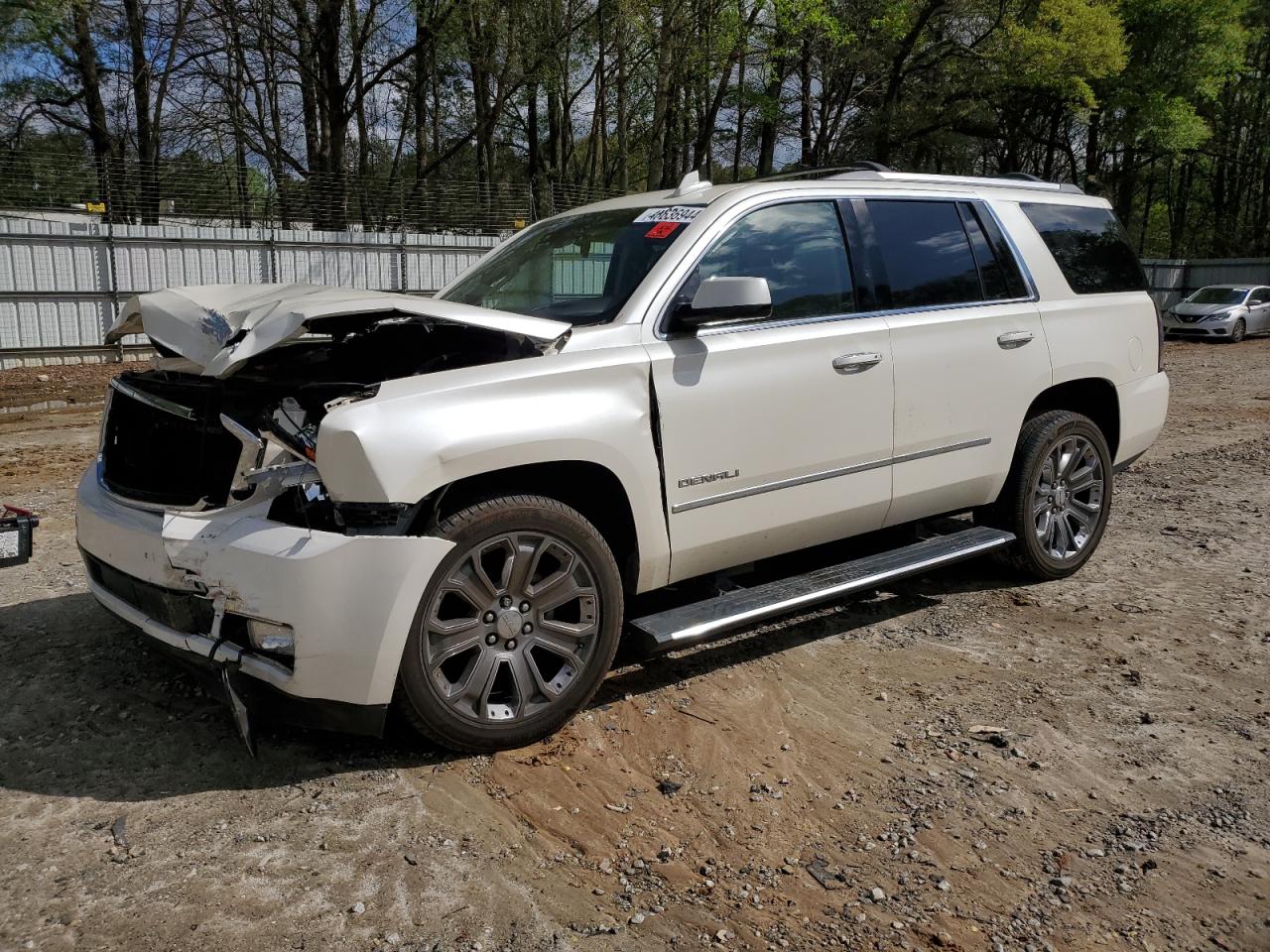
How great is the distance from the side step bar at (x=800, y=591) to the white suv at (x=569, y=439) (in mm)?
17

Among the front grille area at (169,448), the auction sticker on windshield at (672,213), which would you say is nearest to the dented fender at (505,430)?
the front grille area at (169,448)

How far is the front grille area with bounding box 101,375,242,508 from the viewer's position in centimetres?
335

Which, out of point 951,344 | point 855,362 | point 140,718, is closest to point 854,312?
point 855,362

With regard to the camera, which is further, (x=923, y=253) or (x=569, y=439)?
(x=923, y=253)

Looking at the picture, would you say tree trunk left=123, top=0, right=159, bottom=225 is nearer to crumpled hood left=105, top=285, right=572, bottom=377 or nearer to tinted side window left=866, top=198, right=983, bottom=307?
crumpled hood left=105, top=285, right=572, bottom=377

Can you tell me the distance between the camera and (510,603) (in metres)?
3.42

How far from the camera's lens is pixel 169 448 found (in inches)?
139

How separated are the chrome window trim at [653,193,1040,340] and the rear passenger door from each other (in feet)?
0.04

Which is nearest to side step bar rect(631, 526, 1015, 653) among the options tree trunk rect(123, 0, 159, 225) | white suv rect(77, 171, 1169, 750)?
white suv rect(77, 171, 1169, 750)

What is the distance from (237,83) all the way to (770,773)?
27.7 m

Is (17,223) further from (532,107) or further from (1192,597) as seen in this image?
(532,107)

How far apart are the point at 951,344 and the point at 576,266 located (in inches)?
68.7

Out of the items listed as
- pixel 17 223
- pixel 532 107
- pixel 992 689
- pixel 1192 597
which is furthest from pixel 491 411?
pixel 532 107

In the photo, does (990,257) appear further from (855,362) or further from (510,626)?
(510,626)
